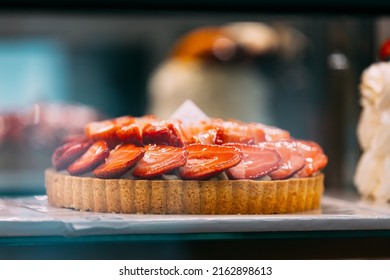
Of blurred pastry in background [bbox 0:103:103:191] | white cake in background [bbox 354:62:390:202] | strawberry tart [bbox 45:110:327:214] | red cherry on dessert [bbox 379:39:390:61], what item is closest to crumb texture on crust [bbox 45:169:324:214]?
strawberry tart [bbox 45:110:327:214]

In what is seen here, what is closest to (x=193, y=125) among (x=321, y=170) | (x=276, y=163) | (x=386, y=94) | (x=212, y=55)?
(x=276, y=163)

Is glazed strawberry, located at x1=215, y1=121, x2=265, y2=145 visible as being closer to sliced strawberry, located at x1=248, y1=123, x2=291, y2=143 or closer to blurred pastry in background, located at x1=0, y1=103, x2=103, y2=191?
sliced strawberry, located at x1=248, y1=123, x2=291, y2=143

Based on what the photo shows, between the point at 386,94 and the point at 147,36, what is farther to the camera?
the point at 147,36

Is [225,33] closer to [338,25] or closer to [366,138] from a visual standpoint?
[338,25]
